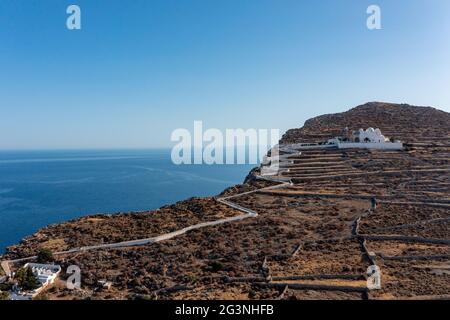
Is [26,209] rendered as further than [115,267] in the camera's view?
Yes

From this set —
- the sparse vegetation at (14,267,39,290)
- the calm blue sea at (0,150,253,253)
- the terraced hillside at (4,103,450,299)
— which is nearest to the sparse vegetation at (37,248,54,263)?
the terraced hillside at (4,103,450,299)

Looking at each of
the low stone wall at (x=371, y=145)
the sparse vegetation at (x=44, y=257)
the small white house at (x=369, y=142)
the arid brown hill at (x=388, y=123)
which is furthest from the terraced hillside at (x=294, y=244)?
the arid brown hill at (x=388, y=123)

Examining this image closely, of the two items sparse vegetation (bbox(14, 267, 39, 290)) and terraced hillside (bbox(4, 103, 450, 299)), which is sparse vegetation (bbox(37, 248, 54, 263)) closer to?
terraced hillside (bbox(4, 103, 450, 299))

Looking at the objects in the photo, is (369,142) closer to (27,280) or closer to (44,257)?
(44,257)
